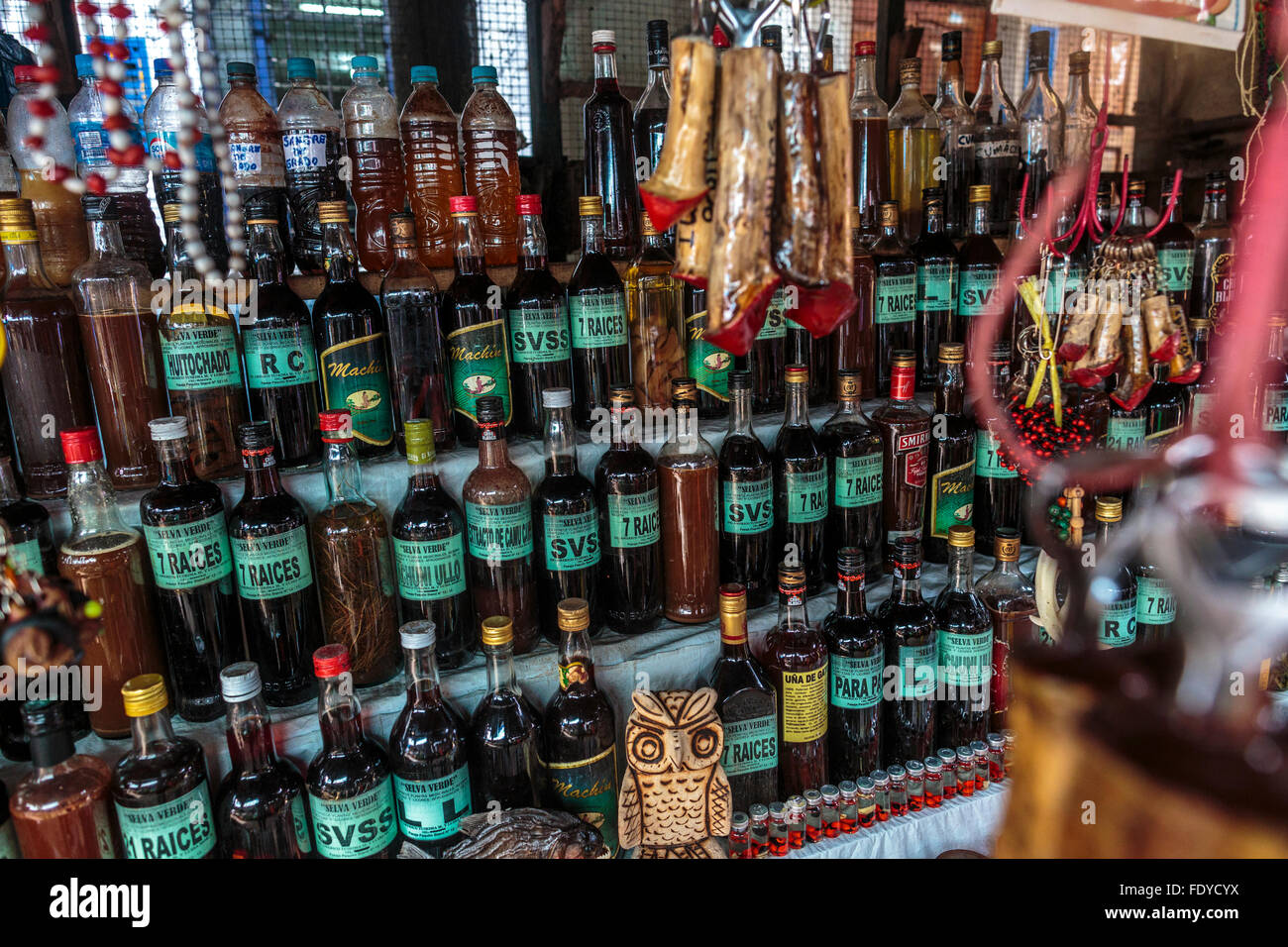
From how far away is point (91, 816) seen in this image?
3.14 ft

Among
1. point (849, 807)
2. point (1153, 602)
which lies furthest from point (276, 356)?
point (1153, 602)

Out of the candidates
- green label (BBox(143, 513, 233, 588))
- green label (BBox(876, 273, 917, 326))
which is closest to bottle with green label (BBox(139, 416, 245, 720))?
green label (BBox(143, 513, 233, 588))

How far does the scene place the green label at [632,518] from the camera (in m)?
1.29

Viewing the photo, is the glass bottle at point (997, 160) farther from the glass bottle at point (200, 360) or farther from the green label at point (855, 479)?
the glass bottle at point (200, 360)

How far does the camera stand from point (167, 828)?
3.17ft

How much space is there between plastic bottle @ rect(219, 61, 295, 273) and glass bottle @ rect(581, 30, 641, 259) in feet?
1.66

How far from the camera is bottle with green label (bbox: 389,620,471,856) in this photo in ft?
3.63

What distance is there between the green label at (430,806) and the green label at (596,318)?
0.68m

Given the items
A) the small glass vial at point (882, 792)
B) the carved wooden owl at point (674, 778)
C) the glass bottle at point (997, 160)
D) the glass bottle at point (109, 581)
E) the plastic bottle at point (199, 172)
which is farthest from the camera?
the glass bottle at point (997, 160)

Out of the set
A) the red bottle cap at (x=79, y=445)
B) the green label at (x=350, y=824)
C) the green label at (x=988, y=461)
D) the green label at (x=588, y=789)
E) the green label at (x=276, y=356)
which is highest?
the green label at (x=276, y=356)

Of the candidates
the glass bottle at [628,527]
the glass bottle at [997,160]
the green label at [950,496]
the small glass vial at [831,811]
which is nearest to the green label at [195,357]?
the glass bottle at [628,527]

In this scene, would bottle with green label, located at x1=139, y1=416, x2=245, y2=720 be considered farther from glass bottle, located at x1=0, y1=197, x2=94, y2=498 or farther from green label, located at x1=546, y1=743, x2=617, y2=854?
green label, located at x1=546, y1=743, x2=617, y2=854

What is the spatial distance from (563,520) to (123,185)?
32.3 inches
